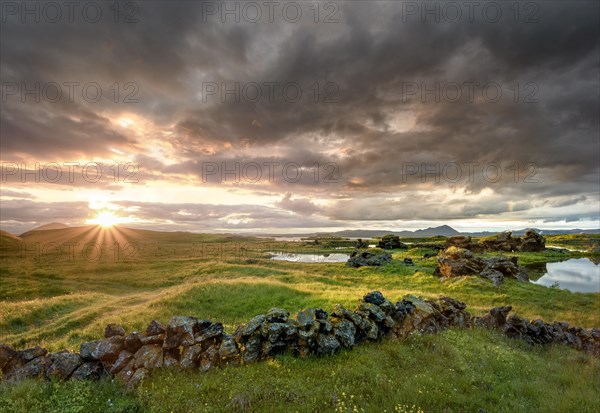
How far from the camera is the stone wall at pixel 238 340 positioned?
11359mm

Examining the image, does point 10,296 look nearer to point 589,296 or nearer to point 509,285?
point 509,285

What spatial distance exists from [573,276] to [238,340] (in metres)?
78.0

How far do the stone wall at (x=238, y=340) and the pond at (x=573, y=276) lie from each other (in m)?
39.9

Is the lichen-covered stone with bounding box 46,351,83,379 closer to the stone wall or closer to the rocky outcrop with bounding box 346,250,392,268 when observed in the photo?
the stone wall

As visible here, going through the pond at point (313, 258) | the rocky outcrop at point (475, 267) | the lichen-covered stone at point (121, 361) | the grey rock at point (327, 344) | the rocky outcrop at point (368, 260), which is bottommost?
the pond at point (313, 258)

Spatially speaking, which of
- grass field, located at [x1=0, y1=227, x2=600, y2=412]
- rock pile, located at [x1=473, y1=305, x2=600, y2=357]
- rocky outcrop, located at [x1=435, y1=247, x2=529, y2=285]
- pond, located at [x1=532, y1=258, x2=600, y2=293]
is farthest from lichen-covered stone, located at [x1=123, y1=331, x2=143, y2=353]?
pond, located at [x1=532, y1=258, x2=600, y2=293]

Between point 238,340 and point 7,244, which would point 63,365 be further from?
point 7,244

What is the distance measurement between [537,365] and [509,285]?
105ft

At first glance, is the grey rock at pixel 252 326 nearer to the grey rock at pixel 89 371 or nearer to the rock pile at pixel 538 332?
the grey rock at pixel 89 371

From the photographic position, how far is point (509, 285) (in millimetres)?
41750

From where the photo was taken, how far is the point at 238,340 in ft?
46.8

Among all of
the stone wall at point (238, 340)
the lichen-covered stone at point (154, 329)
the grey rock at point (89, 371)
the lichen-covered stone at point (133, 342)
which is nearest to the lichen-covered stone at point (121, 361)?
the stone wall at point (238, 340)

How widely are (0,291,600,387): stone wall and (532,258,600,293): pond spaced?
3988 centimetres

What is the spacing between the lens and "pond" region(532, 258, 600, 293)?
163ft
